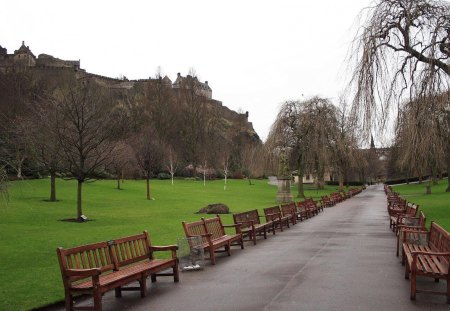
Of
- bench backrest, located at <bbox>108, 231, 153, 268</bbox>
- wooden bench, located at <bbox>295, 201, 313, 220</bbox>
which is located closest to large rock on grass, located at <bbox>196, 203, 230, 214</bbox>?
wooden bench, located at <bbox>295, 201, 313, 220</bbox>

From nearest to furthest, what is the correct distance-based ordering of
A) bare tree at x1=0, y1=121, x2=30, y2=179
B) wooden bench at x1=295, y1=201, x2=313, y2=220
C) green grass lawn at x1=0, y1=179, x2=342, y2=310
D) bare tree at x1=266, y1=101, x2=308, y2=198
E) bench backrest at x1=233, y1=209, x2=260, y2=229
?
green grass lawn at x1=0, y1=179, x2=342, y2=310 < bench backrest at x1=233, y1=209, x2=260, y2=229 < wooden bench at x1=295, y1=201, x2=313, y2=220 < bare tree at x1=0, y1=121, x2=30, y2=179 < bare tree at x1=266, y1=101, x2=308, y2=198

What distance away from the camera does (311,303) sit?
702cm

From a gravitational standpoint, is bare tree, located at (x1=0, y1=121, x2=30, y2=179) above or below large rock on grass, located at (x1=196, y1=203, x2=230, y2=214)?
above

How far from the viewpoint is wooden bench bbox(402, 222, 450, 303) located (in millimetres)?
7156

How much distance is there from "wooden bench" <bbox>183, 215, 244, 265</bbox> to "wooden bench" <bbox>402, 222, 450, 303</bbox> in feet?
13.9

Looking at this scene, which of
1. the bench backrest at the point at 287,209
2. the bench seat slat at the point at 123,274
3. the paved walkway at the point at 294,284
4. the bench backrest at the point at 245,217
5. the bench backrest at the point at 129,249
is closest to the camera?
the bench seat slat at the point at 123,274

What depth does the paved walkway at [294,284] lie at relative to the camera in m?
7.08

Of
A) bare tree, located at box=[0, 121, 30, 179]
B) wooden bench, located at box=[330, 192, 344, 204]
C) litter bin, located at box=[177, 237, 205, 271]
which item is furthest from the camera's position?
wooden bench, located at box=[330, 192, 344, 204]

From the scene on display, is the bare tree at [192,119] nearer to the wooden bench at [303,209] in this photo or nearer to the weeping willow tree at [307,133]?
the weeping willow tree at [307,133]

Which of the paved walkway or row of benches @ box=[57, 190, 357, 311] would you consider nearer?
row of benches @ box=[57, 190, 357, 311]

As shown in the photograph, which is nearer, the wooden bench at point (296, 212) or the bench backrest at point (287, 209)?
the bench backrest at point (287, 209)

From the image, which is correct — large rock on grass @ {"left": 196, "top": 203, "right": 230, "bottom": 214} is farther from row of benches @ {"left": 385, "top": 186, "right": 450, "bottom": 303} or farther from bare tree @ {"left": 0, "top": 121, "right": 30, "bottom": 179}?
bare tree @ {"left": 0, "top": 121, "right": 30, "bottom": 179}

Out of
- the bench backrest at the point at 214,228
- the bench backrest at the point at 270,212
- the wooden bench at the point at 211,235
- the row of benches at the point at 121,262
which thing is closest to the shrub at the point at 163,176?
the bench backrest at the point at 270,212

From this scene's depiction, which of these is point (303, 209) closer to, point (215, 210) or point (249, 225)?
point (215, 210)
